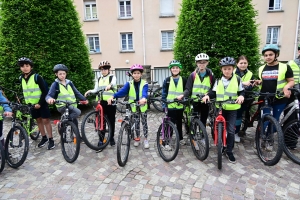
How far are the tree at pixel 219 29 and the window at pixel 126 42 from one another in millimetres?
12619

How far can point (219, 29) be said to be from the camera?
6.23 metres

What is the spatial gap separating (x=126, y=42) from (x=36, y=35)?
12682 mm

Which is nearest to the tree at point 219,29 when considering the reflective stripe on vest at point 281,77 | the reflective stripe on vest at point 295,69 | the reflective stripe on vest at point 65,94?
the reflective stripe on vest at point 295,69

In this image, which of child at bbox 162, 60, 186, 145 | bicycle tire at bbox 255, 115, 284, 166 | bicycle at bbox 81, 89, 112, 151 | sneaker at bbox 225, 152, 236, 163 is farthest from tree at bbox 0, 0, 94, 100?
bicycle tire at bbox 255, 115, 284, 166

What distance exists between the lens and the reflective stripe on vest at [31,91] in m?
4.49

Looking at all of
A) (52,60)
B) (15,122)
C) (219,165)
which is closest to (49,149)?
(15,122)

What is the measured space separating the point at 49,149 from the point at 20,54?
3.56m

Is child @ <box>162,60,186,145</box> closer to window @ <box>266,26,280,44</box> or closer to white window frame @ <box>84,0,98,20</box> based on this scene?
white window frame @ <box>84,0,98,20</box>

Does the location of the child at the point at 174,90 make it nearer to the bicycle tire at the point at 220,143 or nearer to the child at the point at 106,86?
the bicycle tire at the point at 220,143

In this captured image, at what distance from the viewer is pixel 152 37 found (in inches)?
722

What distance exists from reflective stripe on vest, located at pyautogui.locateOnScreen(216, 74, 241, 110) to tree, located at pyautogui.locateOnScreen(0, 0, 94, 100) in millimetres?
Result: 5080

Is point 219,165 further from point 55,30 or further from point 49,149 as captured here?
point 55,30

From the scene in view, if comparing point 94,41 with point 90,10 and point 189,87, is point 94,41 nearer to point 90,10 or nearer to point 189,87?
point 90,10

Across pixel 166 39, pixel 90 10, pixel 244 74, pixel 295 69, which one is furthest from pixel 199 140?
pixel 90 10
